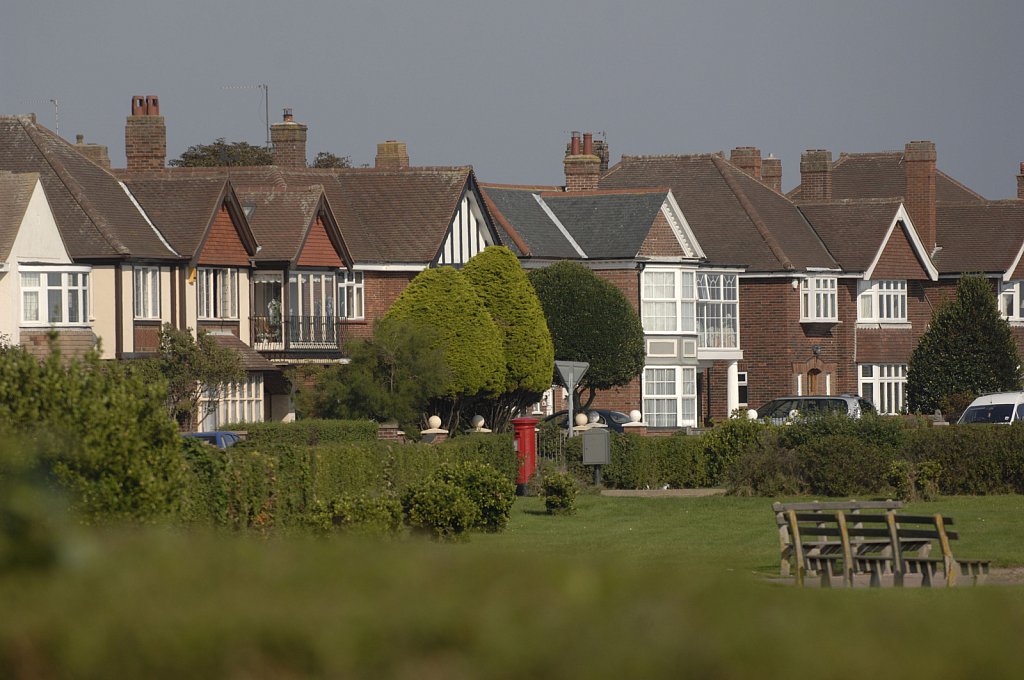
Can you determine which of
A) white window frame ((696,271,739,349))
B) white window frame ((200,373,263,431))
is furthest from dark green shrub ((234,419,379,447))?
white window frame ((696,271,739,349))

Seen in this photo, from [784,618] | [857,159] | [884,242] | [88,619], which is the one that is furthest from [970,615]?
[857,159]

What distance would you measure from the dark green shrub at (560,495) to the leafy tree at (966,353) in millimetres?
31695

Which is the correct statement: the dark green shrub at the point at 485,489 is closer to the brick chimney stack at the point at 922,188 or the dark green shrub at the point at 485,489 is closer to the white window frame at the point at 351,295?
the white window frame at the point at 351,295

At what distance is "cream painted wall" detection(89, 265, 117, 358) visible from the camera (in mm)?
42031

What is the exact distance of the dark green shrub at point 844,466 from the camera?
29.7 metres

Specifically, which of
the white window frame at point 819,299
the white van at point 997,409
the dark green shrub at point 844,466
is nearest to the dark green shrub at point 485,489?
the dark green shrub at point 844,466

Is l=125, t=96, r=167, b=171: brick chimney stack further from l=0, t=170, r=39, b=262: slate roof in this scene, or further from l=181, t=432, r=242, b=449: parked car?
l=181, t=432, r=242, b=449: parked car

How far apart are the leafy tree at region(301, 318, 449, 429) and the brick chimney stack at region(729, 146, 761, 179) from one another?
32590 millimetres

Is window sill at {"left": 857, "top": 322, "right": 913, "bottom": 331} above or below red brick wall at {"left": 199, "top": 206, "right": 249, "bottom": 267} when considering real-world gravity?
below

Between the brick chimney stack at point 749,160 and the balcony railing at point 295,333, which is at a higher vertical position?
the brick chimney stack at point 749,160

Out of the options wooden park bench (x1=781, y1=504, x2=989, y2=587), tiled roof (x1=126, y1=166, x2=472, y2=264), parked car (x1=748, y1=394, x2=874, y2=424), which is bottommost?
wooden park bench (x1=781, y1=504, x2=989, y2=587)

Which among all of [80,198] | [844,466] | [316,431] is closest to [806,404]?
[844,466]

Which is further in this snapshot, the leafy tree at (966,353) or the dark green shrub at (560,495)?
the leafy tree at (966,353)

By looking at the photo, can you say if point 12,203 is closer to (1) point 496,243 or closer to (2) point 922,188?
(1) point 496,243
